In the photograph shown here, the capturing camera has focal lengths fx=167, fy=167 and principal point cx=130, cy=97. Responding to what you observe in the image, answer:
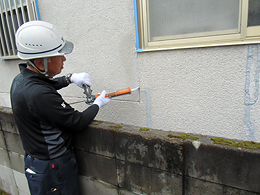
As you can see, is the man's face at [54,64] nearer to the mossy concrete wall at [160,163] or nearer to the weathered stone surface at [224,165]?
the mossy concrete wall at [160,163]

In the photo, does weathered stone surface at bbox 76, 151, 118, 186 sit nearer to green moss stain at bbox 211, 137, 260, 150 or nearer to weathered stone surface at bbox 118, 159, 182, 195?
weathered stone surface at bbox 118, 159, 182, 195

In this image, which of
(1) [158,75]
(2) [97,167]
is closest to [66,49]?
(2) [97,167]

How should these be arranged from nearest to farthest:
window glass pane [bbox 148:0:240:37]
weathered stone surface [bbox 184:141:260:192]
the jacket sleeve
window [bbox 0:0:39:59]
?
weathered stone surface [bbox 184:141:260:192]
the jacket sleeve
window glass pane [bbox 148:0:240:37]
window [bbox 0:0:39:59]

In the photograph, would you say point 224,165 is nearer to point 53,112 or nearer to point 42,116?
point 53,112

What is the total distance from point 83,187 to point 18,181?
158cm

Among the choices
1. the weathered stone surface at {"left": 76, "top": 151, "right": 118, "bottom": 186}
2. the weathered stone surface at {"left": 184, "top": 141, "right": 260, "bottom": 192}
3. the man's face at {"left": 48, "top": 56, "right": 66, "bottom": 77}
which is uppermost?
the man's face at {"left": 48, "top": 56, "right": 66, "bottom": 77}

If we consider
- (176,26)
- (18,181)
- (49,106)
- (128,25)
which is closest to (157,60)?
(176,26)

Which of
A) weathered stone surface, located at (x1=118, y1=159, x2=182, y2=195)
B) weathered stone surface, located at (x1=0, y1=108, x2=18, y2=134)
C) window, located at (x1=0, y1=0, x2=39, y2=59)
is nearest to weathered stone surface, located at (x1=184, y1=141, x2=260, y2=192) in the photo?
weathered stone surface, located at (x1=118, y1=159, x2=182, y2=195)

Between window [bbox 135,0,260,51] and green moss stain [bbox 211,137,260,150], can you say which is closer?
green moss stain [bbox 211,137,260,150]

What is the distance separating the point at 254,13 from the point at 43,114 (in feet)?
8.38

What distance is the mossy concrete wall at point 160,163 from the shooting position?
3.95 ft

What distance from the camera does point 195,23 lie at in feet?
7.54

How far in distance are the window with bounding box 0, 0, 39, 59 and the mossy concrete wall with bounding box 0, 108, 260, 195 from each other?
10.4 feet

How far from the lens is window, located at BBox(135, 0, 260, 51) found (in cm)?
201
